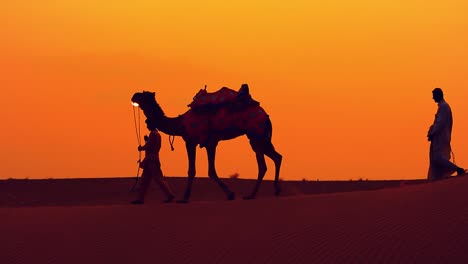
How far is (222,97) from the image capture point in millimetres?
21688

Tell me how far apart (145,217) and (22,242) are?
2.72 meters

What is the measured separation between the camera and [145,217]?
1839 centimetres

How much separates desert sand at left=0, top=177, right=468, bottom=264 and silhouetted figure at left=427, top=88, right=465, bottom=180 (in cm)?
201

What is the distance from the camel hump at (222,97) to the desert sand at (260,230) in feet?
7.95

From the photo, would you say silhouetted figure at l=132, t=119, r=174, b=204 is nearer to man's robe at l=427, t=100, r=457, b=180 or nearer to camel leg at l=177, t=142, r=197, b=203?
camel leg at l=177, t=142, r=197, b=203

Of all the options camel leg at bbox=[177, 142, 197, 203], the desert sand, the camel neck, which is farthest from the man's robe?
the camel neck

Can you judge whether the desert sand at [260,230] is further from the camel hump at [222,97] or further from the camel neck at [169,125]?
the camel hump at [222,97]

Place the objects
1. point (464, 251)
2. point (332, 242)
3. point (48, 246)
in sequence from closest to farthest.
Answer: point (464, 251) < point (332, 242) < point (48, 246)

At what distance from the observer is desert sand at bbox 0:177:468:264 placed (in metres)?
14.3

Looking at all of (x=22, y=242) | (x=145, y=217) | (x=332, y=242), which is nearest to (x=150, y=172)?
(x=145, y=217)

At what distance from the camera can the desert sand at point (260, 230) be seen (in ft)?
46.9

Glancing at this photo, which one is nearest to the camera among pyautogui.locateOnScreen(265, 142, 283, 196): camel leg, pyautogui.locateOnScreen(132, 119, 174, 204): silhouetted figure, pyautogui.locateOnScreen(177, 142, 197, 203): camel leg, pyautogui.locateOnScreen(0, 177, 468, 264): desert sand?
pyautogui.locateOnScreen(0, 177, 468, 264): desert sand

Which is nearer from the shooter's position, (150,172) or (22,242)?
(22,242)

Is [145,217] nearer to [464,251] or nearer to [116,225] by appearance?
[116,225]
